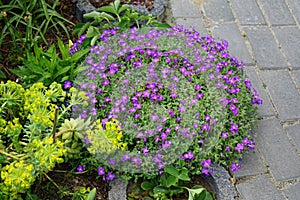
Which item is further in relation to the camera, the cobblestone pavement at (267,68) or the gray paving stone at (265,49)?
the gray paving stone at (265,49)

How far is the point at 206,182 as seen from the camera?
10.0 feet

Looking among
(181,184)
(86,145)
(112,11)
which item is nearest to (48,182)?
(86,145)

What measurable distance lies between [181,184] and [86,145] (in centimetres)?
66

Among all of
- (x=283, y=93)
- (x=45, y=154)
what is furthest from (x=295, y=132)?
(x=45, y=154)

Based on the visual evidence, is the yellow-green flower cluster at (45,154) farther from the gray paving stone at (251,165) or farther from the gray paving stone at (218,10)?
the gray paving stone at (218,10)

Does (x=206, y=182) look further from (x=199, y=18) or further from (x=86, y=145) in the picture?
(x=199, y=18)

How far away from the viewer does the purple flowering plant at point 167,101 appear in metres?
2.93

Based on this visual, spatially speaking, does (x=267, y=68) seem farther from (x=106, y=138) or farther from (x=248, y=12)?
(x=106, y=138)

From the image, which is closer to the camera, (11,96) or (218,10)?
(11,96)

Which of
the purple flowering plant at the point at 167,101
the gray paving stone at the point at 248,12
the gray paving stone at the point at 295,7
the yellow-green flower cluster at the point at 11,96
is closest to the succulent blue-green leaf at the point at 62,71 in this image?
the purple flowering plant at the point at 167,101

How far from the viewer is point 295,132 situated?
138 inches

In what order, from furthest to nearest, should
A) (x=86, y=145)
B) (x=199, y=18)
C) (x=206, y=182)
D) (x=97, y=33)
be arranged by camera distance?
1. (x=199, y=18)
2. (x=97, y=33)
3. (x=206, y=182)
4. (x=86, y=145)

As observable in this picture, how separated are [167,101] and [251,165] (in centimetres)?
76

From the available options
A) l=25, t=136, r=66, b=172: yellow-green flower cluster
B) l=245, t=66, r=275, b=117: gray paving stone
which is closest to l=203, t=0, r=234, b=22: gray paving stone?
l=245, t=66, r=275, b=117: gray paving stone
